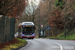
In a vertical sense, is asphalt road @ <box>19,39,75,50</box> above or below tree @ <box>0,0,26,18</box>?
below

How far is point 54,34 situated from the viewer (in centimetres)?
6900

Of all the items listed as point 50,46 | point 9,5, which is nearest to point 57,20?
point 50,46

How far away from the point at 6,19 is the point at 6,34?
65.9 inches

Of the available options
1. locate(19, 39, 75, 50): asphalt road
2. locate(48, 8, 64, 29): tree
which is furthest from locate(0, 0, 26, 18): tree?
locate(48, 8, 64, 29): tree

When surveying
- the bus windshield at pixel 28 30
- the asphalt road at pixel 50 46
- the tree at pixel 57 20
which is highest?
the tree at pixel 57 20

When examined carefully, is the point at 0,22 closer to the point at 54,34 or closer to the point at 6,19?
the point at 6,19

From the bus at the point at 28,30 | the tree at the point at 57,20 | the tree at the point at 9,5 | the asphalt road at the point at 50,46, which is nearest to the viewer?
the asphalt road at the point at 50,46

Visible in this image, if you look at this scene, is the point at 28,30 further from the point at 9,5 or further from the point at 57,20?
the point at 57,20

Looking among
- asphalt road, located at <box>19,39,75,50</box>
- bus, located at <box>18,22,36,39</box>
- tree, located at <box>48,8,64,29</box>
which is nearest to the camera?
asphalt road, located at <box>19,39,75,50</box>

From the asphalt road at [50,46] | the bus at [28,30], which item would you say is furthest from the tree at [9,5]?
the bus at [28,30]

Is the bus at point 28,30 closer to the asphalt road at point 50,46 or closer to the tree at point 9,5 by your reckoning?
the asphalt road at point 50,46

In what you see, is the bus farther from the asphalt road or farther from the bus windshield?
the asphalt road

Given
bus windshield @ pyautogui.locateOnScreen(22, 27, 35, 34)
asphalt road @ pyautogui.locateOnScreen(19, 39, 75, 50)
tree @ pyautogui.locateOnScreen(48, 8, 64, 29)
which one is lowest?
asphalt road @ pyautogui.locateOnScreen(19, 39, 75, 50)

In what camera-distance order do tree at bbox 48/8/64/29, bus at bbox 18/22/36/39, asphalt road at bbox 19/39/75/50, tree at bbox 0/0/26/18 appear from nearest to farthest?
asphalt road at bbox 19/39/75/50, tree at bbox 0/0/26/18, bus at bbox 18/22/36/39, tree at bbox 48/8/64/29
